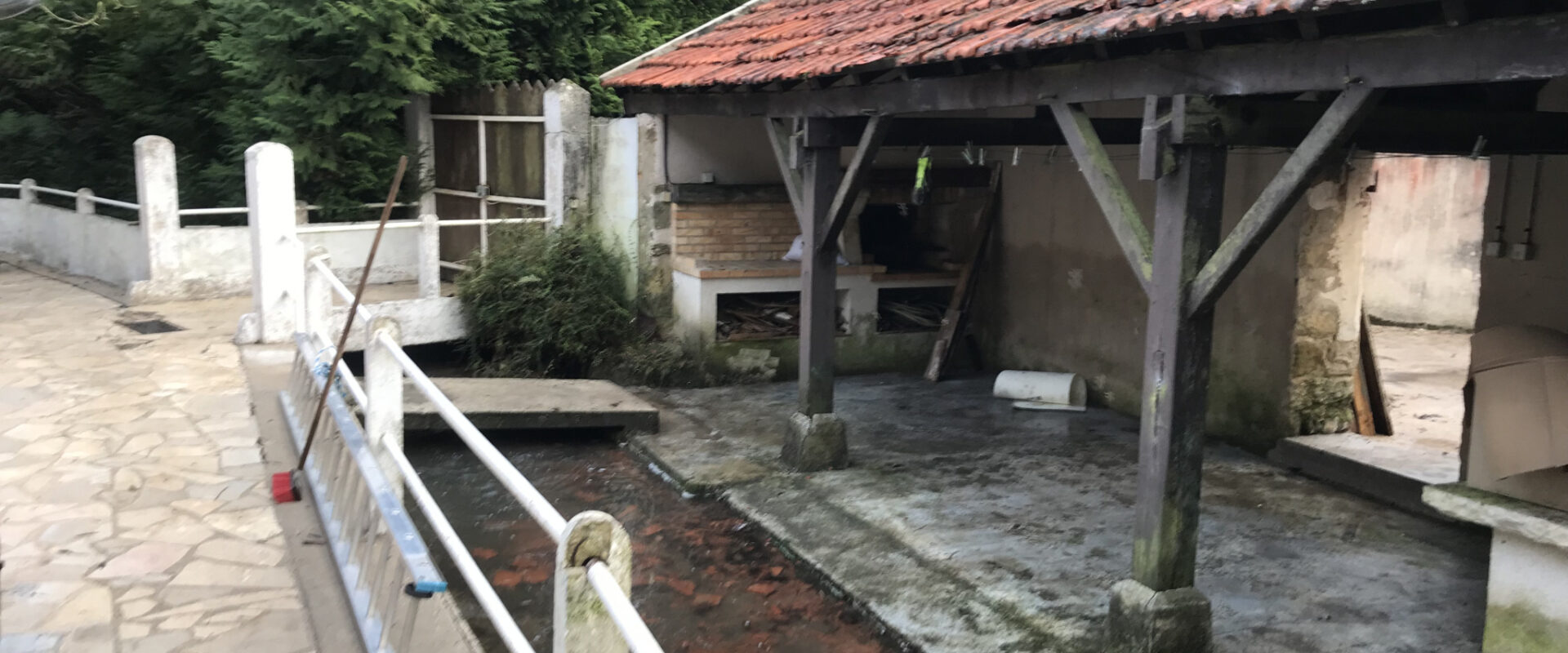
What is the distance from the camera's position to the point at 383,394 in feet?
15.2

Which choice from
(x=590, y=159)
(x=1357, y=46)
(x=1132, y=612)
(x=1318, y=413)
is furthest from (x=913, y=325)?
(x=1357, y=46)

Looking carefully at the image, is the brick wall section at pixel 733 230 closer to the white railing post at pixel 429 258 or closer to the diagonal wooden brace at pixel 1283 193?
the white railing post at pixel 429 258

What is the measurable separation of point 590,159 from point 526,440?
3.29 meters

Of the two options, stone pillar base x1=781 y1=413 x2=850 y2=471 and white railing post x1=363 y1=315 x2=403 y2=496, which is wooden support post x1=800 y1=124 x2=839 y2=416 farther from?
white railing post x1=363 y1=315 x2=403 y2=496

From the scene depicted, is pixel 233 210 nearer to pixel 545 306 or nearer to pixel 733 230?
pixel 545 306

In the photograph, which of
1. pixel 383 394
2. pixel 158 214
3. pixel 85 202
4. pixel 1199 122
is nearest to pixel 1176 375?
pixel 1199 122

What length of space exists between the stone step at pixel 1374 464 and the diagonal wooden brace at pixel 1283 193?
3.08 m

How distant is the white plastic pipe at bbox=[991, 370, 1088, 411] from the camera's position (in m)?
9.11

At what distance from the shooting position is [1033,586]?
5395mm

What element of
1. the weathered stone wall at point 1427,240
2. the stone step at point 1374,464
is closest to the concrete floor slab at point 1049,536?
the stone step at point 1374,464

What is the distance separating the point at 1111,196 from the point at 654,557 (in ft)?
9.98

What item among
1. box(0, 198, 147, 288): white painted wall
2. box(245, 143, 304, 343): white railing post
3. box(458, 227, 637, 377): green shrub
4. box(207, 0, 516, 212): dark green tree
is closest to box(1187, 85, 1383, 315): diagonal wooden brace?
box(245, 143, 304, 343): white railing post

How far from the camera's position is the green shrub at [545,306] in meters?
9.95

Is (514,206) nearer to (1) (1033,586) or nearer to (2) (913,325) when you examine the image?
(2) (913,325)
